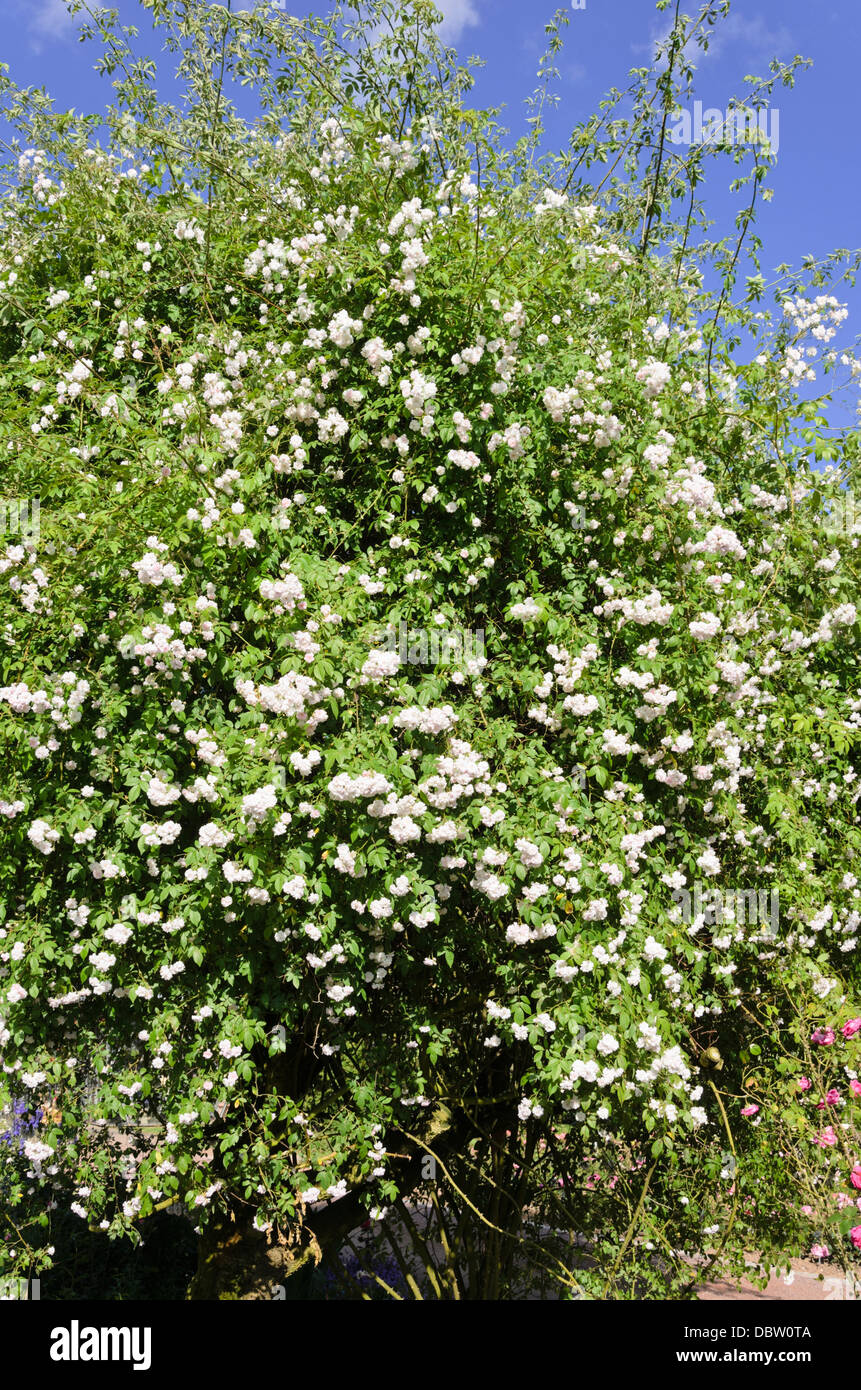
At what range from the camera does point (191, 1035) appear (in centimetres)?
358

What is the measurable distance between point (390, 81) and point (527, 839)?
10.6 ft

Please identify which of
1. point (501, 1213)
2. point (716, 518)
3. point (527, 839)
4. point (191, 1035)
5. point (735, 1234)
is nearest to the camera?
point (527, 839)

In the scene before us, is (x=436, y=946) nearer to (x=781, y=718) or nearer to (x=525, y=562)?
(x=525, y=562)

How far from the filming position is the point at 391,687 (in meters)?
3.18

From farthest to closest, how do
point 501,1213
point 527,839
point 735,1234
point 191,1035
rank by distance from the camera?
point 501,1213, point 735,1234, point 191,1035, point 527,839

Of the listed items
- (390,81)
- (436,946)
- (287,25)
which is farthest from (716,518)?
(287,25)

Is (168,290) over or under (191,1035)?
over

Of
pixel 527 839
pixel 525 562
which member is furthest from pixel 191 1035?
pixel 525 562

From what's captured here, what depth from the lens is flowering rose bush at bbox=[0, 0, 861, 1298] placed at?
3.24 meters

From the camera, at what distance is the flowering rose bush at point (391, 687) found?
10.6ft

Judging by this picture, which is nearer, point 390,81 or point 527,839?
point 527,839

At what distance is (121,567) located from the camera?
10.8 feet

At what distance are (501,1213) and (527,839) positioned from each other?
2.78 metres

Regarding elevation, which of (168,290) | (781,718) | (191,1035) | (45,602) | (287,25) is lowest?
(191,1035)
